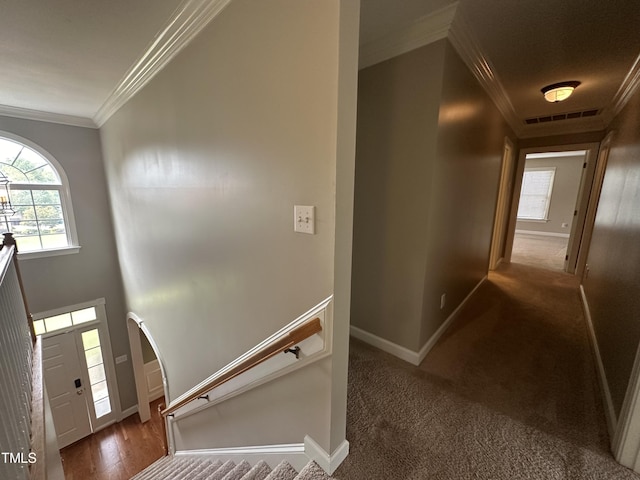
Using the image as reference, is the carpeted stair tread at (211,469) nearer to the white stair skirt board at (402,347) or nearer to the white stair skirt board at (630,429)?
the white stair skirt board at (402,347)

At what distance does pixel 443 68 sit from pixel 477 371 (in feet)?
6.78

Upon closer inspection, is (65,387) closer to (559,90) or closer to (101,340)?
(101,340)

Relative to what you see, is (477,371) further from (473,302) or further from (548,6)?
A: (548,6)

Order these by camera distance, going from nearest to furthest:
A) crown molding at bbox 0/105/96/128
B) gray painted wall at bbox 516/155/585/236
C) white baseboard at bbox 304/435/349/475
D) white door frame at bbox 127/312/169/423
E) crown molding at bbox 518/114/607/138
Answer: white baseboard at bbox 304/435/349/475, crown molding at bbox 0/105/96/128, crown molding at bbox 518/114/607/138, white door frame at bbox 127/312/169/423, gray painted wall at bbox 516/155/585/236

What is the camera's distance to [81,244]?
13.1 ft

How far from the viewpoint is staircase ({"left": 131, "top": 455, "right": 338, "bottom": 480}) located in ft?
4.00

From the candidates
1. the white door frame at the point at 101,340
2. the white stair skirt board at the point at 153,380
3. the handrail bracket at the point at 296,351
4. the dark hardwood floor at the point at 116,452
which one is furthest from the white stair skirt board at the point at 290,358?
the white stair skirt board at the point at 153,380

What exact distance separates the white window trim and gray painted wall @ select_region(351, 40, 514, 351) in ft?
14.2

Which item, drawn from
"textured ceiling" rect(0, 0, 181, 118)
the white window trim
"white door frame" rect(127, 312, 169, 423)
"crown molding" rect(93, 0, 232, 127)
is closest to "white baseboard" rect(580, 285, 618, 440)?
"crown molding" rect(93, 0, 232, 127)

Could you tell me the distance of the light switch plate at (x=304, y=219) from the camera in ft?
3.55

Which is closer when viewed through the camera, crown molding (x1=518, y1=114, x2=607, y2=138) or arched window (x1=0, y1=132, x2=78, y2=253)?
arched window (x1=0, y1=132, x2=78, y2=253)

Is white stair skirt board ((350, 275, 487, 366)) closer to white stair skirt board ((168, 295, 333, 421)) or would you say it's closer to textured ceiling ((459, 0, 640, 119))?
white stair skirt board ((168, 295, 333, 421))

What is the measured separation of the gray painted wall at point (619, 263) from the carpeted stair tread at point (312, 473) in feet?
5.10

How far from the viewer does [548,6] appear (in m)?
1.49
